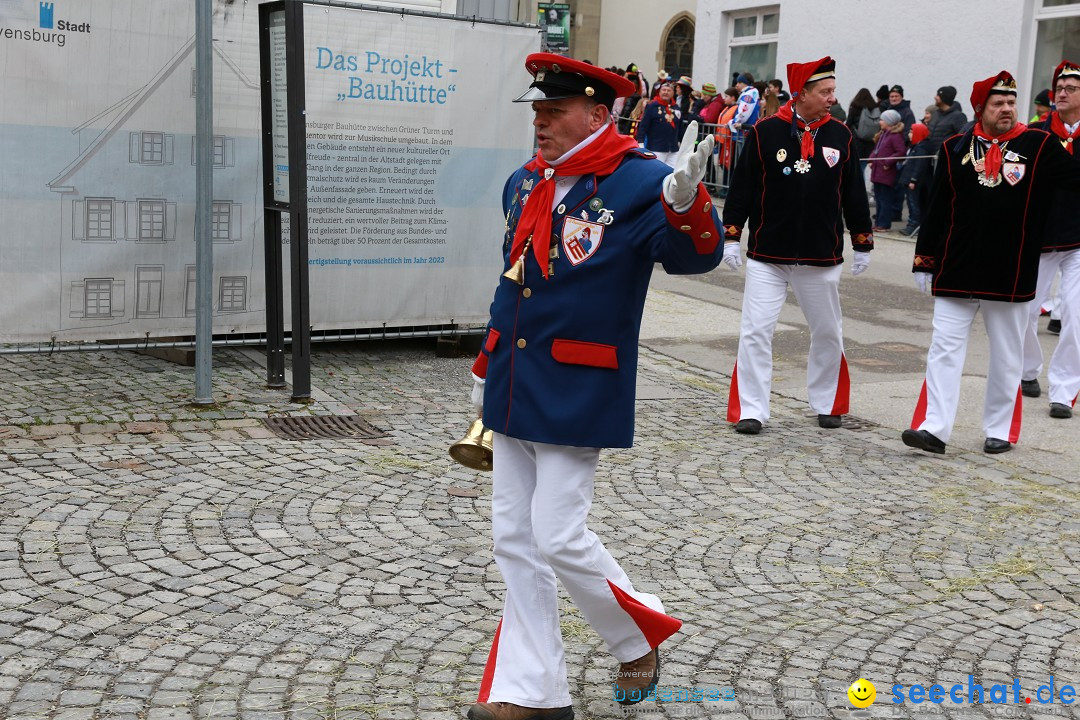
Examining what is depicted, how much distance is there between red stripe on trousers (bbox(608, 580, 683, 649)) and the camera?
4.02 m

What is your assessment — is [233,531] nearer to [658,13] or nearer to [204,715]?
[204,715]

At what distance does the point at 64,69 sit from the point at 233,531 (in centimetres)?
323

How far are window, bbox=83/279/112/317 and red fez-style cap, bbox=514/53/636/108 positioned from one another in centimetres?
456

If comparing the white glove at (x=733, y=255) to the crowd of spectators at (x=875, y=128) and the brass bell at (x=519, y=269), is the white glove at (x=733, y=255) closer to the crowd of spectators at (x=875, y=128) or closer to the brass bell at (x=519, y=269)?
the brass bell at (x=519, y=269)

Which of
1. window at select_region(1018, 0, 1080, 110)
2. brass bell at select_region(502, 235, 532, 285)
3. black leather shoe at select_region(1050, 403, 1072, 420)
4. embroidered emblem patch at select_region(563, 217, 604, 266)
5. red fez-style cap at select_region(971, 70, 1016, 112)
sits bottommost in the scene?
black leather shoe at select_region(1050, 403, 1072, 420)

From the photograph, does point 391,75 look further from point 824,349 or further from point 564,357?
point 564,357

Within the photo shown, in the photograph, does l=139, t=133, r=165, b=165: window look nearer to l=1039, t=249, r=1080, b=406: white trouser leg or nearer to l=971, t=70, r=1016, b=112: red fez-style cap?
l=971, t=70, r=1016, b=112: red fez-style cap

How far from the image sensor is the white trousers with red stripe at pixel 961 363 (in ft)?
25.0

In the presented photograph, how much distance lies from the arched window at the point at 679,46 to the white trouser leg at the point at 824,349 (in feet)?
102

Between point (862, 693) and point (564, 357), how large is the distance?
1.46 m

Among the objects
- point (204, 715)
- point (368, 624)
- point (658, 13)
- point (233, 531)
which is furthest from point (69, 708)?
point (658, 13)

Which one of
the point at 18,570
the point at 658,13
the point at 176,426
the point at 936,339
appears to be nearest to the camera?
the point at 18,570

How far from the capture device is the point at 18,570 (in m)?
5.02

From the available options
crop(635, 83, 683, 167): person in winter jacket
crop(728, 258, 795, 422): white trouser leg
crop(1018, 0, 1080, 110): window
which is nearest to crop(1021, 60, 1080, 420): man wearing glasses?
crop(728, 258, 795, 422): white trouser leg
